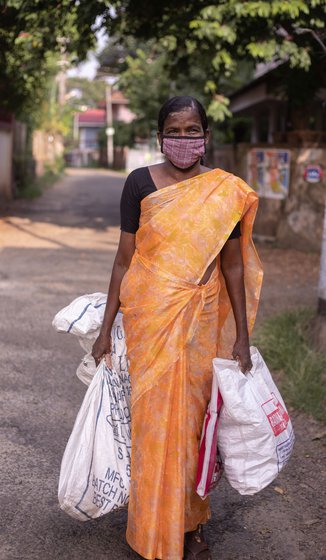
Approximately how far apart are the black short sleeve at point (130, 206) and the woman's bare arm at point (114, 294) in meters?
0.04

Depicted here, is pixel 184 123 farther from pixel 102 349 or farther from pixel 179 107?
pixel 102 349

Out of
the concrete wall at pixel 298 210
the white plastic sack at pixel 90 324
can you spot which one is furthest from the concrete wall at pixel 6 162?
the white plastic sack at pixel 90 324

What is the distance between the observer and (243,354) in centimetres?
298

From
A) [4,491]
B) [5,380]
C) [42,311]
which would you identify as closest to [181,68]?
[42,311]

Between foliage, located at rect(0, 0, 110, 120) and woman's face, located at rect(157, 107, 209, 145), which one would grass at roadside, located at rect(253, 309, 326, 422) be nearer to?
woman's face, located at rect(157, 107, 209, 145)

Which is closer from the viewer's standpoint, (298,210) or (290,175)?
(298,210)

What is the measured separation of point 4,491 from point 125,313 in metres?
1.25

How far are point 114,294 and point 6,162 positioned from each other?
55.5 feet

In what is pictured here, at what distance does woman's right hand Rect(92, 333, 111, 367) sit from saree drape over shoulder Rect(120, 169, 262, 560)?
0.50ft

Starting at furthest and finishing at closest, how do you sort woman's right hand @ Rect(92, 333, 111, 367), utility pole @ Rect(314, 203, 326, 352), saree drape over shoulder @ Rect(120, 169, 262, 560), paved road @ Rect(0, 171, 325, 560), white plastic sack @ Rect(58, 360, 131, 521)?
utility pole @ Rect(314, 203, 326, 352) → paved road @ Rect(0, 171, 325, 560) → woman's right hand @ Rect(92, 333, 111, 367) → white plastic sack @ Rect(58, 360, 131, 521) → saree drape over shoulder @ Rect(120, 169, 262, 560)

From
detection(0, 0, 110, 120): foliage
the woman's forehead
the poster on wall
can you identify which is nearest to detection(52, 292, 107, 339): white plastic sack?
the woman's forehead

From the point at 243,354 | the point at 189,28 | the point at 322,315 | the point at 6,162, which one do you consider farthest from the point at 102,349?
the point at 6,162

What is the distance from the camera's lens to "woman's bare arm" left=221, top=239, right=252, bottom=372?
9.73ft

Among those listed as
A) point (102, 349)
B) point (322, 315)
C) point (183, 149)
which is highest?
point (183, 149)
